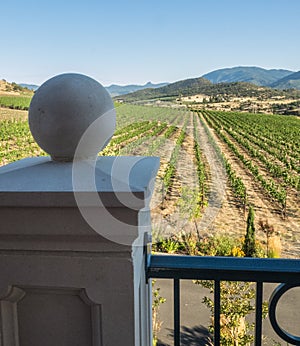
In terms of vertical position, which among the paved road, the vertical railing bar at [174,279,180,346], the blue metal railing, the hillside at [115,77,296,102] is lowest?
the paved road

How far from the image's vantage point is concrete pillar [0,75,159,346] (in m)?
0.53

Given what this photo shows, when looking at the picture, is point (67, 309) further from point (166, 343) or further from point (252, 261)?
point (166, 343)

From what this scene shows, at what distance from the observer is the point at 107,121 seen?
0.61 meters

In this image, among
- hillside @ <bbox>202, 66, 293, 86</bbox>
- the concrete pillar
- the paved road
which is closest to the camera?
the concrete pillar

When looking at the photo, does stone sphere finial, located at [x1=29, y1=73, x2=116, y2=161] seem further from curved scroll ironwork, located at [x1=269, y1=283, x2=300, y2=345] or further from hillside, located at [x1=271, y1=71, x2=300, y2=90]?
hillside, located at [x1=271, y1=71, x2=300, y2=90]

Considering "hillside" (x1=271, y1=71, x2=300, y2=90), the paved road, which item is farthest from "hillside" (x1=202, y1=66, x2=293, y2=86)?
the paved road

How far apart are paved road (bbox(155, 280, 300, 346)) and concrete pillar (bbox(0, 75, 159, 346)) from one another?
174 inches

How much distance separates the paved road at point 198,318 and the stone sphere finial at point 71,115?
454 centimetres

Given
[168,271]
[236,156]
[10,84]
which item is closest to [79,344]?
[168,271]

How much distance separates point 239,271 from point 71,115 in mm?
384

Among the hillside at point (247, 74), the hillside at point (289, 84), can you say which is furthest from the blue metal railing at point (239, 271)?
the hillside at point (247, 74)

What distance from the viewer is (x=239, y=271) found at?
0.64 m

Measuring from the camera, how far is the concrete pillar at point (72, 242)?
1.73 ft

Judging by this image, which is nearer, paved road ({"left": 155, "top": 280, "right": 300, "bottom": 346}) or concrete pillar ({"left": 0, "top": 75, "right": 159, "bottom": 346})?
concrete pillar ({"left": 0, "top": 75, "right": 159, "bottom": 346})
